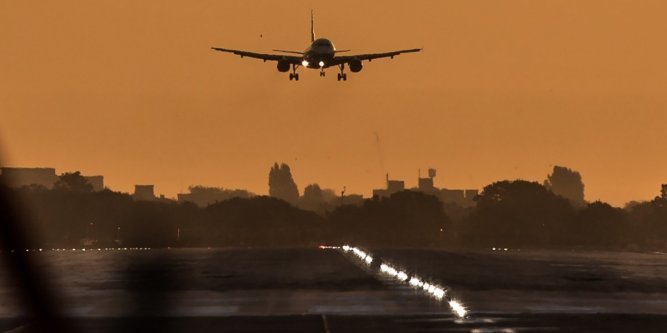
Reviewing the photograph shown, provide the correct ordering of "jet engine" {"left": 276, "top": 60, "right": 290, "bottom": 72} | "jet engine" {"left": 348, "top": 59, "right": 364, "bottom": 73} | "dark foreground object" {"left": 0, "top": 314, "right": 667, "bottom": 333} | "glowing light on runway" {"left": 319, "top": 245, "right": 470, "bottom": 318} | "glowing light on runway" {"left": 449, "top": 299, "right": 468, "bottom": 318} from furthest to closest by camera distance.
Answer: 1. "jet engine" {"left": 276, "top": 60, "right": 290, "bottom": 72}
2. "jet engine" {"left": 348, "top": 59, "right": 364, "bottom": 73}
3. "glowing light on runway" {"left": 319, "top": 245, "right": 470, "bottom": 318}
4. "glowing light on runway" {"left": 449, "top": 299, "right": 468, "bottom": 318}
5. "dark foreground object" {"left": 0, "top": 314, "right": 667, "bottom": 333}

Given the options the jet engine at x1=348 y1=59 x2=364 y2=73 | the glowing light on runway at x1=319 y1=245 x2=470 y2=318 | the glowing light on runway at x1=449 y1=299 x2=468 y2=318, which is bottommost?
the glowing light on runway at x1=449 y1=299 x2=468 y2=318

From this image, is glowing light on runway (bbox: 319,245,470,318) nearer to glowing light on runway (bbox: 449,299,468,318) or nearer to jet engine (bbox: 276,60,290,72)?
glowing light on runway (bbox: 449,299,468,318)

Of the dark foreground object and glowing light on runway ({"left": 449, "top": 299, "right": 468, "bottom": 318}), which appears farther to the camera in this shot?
glowing light on runway ({"left": 449, "top": 299, "right": 468, "bottom": 318})

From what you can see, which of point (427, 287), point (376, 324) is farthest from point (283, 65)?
point (376, 324)

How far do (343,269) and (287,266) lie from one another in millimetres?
13313

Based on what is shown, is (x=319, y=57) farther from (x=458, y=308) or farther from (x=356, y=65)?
(x=458, y=308)

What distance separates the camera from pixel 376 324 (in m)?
55.2

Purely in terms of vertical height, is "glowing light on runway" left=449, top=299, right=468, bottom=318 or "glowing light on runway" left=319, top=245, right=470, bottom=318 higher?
"glowing light on runway" left=319, top=245, right=470, bottom=318

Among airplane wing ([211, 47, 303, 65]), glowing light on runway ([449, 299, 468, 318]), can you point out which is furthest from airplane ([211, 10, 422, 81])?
glowing light on runway ([449, 299, 468, 318])

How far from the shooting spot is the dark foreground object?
52688 millimetres

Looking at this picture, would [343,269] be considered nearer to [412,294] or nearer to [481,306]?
[412,294]

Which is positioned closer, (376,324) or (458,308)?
(376,324)

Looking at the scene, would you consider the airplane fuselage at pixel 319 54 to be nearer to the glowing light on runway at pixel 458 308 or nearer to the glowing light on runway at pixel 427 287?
the glowing light on runway at pixel 427 287

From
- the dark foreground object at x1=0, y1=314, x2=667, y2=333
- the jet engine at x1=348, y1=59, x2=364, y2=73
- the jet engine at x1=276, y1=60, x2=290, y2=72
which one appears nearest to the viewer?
the dark foreground object at x1=0, y1=314, x2=667, y2=333
